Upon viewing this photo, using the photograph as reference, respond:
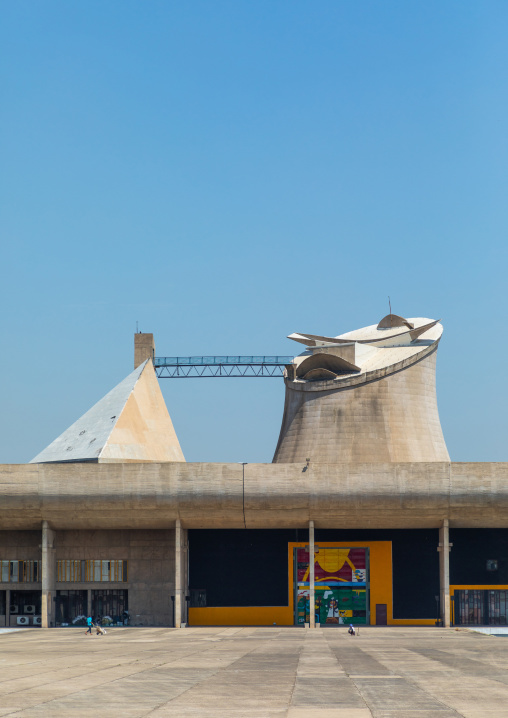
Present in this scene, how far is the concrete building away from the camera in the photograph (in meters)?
57.5

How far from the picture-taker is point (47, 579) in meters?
59.6

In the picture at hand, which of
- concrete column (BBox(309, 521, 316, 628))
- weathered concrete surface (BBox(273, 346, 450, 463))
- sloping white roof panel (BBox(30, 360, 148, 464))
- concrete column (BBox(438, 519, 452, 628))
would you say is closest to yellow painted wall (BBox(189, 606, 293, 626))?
concrete column (BBox(309, 521, 316, 628))

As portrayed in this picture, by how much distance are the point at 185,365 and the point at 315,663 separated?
63.6 m

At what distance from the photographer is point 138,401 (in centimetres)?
6988

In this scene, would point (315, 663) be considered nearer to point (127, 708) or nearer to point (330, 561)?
point (127, 708)

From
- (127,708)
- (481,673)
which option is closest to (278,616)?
(481,673)

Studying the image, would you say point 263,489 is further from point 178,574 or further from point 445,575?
point 445,575

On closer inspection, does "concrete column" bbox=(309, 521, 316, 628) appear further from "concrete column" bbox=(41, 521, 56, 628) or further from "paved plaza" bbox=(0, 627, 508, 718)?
"concrete column" bbox=(41, 521, 56, 628)

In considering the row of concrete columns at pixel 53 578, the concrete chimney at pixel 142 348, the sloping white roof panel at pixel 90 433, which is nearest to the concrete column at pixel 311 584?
the row of concrete columns at pixel 53 578

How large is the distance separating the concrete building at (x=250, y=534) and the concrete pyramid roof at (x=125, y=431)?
0.60 feet

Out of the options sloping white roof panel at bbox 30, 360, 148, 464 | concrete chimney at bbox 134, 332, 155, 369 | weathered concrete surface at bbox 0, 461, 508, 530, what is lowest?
weathered concrete surface at bbox 0, 461, 508, 530

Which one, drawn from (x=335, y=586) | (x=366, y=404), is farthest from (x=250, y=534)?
(x=366, y=404)

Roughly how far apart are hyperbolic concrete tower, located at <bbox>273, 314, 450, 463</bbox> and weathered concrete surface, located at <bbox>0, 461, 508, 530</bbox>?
1039cm

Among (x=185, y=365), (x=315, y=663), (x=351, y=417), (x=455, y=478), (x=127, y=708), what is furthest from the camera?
(x=185, y=365)
